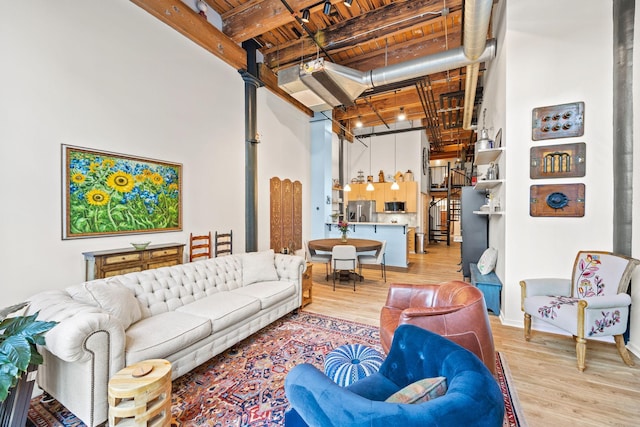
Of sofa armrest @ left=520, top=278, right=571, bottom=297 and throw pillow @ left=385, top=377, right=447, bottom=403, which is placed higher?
throw pillow @ left=385, top=377, right=447, bottom=403

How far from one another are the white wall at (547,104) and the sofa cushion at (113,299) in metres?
3.88

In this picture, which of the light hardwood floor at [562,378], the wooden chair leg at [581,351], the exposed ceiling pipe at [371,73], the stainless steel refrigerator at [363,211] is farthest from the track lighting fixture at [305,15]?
the stainless steel refrigerator at [363,211]

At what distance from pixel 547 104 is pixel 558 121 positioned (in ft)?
0.74

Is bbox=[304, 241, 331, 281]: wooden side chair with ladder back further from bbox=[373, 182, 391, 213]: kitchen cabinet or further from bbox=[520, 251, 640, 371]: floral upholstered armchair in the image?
bbox=[373, 182, 391, 213]: kitchen cabinet

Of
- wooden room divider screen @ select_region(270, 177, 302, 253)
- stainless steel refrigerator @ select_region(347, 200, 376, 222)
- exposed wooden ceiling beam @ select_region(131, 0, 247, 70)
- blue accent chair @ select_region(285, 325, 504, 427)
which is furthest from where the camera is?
stainless steel refrigerator @ select_region(347, 200, 376, 222)

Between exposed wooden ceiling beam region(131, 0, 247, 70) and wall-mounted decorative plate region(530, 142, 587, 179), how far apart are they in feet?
15.4

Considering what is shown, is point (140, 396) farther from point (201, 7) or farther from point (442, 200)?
point (442, 200)

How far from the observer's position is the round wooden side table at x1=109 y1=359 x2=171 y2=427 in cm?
149

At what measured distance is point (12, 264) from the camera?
2436mm

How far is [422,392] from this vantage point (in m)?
0.93

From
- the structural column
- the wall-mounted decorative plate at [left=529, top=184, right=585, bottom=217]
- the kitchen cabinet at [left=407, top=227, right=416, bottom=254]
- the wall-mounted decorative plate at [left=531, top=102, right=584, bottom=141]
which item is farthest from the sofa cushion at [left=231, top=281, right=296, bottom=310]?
the kitchen cabinet at [left=407, top=227, right=416, bottom=254]

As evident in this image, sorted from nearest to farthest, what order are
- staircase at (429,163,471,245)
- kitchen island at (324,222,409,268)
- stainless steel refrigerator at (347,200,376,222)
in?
1. kitchen island at (324,222,409,268)
2. stainless steel refrigerator at (347,200,376,222)
3. staircase at (429,163,471,245)

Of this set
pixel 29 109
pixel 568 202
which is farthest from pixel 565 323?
pixel 29 109

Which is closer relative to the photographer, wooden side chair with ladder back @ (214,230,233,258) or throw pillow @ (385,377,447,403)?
throw pillow @ (385,377,447,403)
